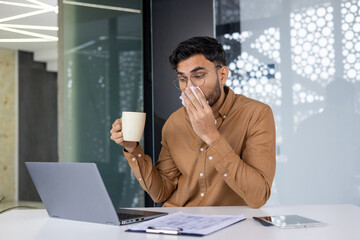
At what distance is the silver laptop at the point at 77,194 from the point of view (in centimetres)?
123

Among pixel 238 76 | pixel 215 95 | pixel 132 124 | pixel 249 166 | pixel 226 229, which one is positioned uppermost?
pixel 238 76

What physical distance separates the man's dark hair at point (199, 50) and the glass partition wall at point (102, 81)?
1327 millimetres

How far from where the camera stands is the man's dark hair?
1968 mm

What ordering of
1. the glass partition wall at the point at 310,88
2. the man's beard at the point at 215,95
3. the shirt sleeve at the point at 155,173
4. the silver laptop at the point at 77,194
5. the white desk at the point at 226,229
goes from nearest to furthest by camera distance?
the white desk at the point at 226,229 → the silver laptop at the point at 77,194 → the shirt sleeve at the point at 155,173 → the man's beard at the point at 215,95 → the glass partition wall at the point at 310,88

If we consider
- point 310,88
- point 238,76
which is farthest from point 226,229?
point 238,76

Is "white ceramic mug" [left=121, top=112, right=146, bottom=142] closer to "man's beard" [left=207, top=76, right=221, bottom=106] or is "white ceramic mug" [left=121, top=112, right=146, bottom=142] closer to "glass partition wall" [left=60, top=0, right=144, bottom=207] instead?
"man's beard" [left=207, top=76, right=221, bottom=106]

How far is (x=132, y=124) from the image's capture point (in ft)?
5.27

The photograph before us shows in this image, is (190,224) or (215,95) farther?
(215,95)

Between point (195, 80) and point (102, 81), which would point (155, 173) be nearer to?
point (195, 80)

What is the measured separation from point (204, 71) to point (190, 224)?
0.93 metres

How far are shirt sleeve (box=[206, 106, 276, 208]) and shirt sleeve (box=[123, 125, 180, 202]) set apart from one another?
363mm

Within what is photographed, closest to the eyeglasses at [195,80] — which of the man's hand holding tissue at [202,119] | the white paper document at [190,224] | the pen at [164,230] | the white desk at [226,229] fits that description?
the man's hand holding tissue at [202,119]

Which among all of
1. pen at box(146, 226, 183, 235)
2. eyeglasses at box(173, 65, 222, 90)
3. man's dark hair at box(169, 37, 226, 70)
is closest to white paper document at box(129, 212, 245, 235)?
pen at box(146, 226, 183, 235)

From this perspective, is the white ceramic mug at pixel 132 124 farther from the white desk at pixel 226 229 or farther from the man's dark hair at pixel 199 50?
the man's dark hair at pixel 199 50
